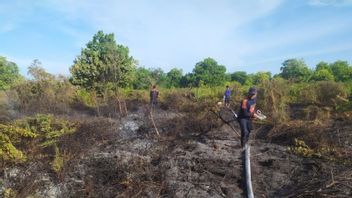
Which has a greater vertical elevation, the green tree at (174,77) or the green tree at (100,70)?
the green tree at (174,77)

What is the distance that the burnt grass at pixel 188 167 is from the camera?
6.68 m

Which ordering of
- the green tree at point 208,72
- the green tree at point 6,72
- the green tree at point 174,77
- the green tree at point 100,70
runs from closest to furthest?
the green tree at point 100,70
the green tree at point 6,72
the green tree at point 208,72
the green tree at point 174,77

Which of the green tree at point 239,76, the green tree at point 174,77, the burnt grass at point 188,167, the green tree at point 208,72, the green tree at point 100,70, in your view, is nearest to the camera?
the burnt grass at point 188,167

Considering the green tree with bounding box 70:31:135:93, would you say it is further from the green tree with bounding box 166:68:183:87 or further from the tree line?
the green tree with bounding box 166:68:183:87

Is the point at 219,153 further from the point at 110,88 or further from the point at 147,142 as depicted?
the point at 110,88

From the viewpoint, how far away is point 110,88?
17.3 m

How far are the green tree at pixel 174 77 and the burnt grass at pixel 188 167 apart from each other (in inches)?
1665

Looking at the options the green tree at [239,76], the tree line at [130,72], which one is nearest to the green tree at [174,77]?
the tree line at [130,72]

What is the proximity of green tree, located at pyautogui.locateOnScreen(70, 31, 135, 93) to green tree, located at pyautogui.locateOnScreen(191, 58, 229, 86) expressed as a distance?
19996 mm

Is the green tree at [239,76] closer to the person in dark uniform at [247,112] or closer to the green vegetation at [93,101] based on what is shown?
the green vegetation at [93,101]

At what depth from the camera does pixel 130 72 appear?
82.9 feet

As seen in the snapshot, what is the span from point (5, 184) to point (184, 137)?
481 centimetres

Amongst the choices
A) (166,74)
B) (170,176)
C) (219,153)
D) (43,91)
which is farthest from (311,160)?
(166,74)

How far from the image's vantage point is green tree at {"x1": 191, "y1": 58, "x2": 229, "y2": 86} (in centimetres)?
4916
